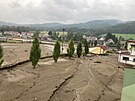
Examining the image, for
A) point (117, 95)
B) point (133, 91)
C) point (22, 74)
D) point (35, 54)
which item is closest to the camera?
point (133, 91)

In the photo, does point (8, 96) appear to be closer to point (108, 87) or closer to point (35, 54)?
point (108, 87)

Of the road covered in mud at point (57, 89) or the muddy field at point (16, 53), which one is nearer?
the road covered in mud at point (57, 89)

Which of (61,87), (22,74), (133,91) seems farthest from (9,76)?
(133,91)

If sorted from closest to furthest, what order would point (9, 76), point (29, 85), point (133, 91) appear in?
1. point (133, 91)
2. point (29, 85)
3. point (9, 76)

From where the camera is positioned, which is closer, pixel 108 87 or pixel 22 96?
pixel 22 96

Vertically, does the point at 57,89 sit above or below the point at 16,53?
above

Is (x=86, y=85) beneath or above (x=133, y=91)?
beneath

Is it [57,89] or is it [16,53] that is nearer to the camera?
[57,89]

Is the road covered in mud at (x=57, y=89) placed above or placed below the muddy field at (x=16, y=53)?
above

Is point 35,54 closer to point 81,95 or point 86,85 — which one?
point 86,85

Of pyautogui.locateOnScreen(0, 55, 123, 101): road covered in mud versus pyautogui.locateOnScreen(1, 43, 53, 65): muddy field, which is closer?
pyautogui.locateOnScreen(0, 55, 123, 101): road covered in mud

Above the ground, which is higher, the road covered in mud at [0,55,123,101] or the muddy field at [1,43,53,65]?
the road covered in mud at [0,55,123,101]
